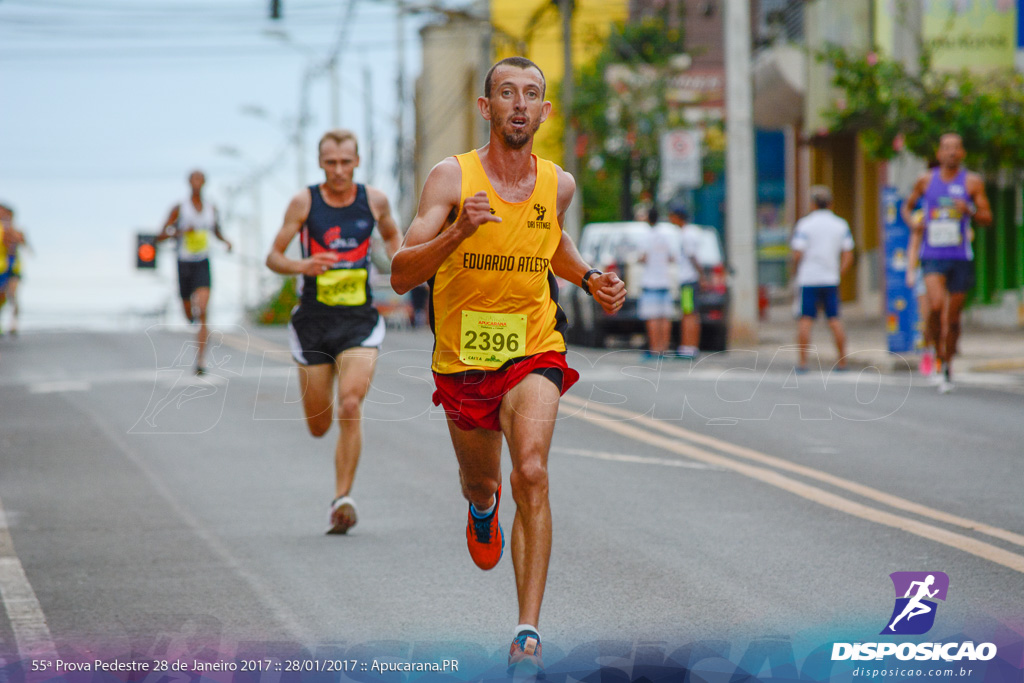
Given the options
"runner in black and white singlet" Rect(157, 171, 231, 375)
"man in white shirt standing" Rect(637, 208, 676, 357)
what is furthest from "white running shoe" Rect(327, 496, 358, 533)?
"man in white shirt standing" Rect(637, 208, 676, 357)

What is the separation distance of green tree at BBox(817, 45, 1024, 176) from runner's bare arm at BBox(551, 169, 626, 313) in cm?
1779

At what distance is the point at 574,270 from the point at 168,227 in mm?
10611

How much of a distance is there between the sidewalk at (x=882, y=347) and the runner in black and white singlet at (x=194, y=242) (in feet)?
23.3

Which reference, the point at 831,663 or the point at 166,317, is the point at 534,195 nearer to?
the point at 831,663

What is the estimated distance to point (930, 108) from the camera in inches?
890

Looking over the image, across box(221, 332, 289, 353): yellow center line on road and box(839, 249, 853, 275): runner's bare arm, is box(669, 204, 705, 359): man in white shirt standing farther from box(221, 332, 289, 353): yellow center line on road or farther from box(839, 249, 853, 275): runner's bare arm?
box(221, 332, 289, 353): yellow center line on road

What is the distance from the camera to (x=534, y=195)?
5.24 meters

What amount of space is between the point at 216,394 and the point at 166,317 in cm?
5183

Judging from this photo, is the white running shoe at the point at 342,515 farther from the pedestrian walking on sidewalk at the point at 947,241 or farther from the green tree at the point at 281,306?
the green tree at the point at 281,306

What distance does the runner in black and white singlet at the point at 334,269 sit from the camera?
8227 mm

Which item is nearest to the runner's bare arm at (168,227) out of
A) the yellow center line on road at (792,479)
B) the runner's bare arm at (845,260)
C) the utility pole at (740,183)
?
the yellow center line on road at (792,479)

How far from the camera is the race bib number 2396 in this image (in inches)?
207

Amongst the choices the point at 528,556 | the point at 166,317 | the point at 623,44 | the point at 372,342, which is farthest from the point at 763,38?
the point at 528,556

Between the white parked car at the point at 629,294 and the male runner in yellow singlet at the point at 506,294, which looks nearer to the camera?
the male runner in yellow singlet at the point at 506,294
